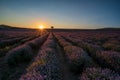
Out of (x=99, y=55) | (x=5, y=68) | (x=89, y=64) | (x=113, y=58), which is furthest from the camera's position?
(x=99, y=55)

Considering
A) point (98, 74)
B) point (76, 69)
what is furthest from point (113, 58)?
Answer: point (98, 74)

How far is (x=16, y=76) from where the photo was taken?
723cm

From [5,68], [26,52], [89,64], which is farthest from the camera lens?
[26,52]

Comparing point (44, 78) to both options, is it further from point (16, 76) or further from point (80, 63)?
point (16, 76)

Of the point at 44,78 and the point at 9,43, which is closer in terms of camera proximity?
the point at 44,78

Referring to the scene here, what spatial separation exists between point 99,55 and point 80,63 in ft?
7.96

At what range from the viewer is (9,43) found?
62.6 ft

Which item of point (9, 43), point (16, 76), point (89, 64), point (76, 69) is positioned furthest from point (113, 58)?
point (9, 43)

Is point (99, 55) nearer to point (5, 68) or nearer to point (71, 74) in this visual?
point (71, 74)

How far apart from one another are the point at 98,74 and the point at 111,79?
521 mm

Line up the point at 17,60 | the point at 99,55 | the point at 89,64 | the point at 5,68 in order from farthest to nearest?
the point at 17,60 → the point at 99,55 → the point at 5,68 → the point at 89,64

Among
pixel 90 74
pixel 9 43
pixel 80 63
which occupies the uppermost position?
pixel 90 74

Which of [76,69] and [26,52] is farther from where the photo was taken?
[26,52]

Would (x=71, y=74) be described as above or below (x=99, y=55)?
below
